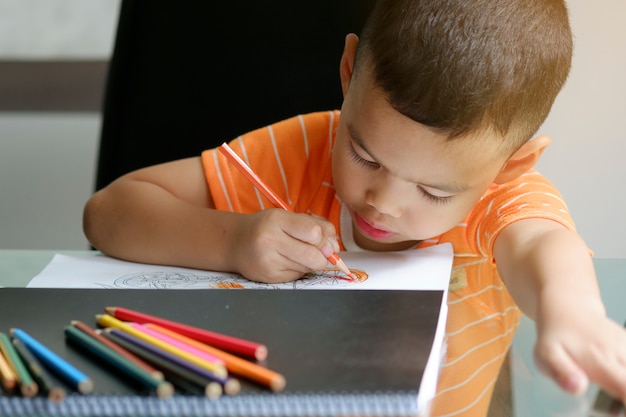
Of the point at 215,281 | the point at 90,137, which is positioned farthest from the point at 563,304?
the point at 90,137

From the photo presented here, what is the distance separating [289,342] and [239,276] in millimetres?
241

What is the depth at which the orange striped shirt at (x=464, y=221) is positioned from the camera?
1.90 ft

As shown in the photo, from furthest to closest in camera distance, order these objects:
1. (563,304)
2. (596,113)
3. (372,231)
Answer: (596,113) < (372,231) < (563,304)

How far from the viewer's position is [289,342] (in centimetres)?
55

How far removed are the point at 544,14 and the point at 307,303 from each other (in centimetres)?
32

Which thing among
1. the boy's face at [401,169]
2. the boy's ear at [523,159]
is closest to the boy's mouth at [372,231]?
the boy's face at [401,169]

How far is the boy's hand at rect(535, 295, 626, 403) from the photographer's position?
0.50m

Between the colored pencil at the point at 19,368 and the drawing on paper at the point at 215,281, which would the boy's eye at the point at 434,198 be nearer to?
the drawing on paper at the point at 215,281

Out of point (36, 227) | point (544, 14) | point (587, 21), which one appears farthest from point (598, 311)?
point (36, 227)

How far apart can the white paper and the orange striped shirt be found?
2 cm

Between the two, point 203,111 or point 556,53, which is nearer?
point 556,53

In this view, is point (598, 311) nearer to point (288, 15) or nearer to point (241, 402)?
point (241, 402)

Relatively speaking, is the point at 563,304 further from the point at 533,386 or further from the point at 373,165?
the point at 373,165

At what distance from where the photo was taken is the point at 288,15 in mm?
1152
